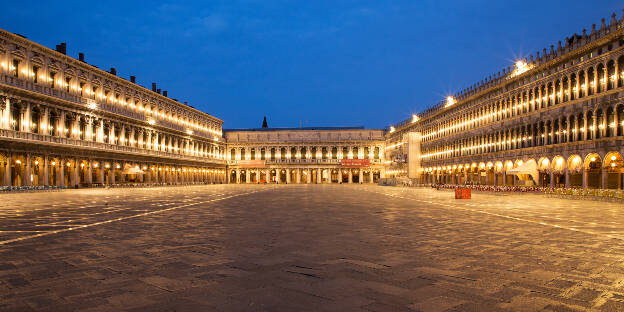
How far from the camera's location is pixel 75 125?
45.3 metres

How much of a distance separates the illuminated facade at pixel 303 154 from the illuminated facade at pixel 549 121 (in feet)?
124

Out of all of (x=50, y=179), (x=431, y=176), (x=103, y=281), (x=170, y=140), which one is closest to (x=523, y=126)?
(x=431, y=176)

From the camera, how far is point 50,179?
40.9 m

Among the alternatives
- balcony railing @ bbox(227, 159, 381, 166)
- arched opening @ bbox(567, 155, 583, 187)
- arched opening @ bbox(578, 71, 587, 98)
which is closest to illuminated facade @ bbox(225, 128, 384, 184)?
balcony railing @ bbox(227, 159, 381, 166)

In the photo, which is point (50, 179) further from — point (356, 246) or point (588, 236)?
point (588, 236)

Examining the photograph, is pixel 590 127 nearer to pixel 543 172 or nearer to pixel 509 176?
pixel 543 172

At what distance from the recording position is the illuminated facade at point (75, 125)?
36969 mm

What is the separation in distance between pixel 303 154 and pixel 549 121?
6587 centimetres

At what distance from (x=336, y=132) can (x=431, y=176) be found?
120ft

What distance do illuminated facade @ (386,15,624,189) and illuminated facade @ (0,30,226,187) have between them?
4309cm

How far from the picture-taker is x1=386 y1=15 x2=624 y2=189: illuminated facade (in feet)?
96.9

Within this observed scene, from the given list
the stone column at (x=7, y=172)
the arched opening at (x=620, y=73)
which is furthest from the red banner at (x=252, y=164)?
the arched opening at (x=620, y=73)

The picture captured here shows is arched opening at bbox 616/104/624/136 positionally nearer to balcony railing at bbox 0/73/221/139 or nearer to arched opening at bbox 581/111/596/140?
arched opening at bbox 581/111/596/140

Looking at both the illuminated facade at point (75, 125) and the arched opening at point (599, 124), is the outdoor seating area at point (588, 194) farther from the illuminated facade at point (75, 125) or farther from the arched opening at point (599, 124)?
the illuminated facade at point (75, 125)
